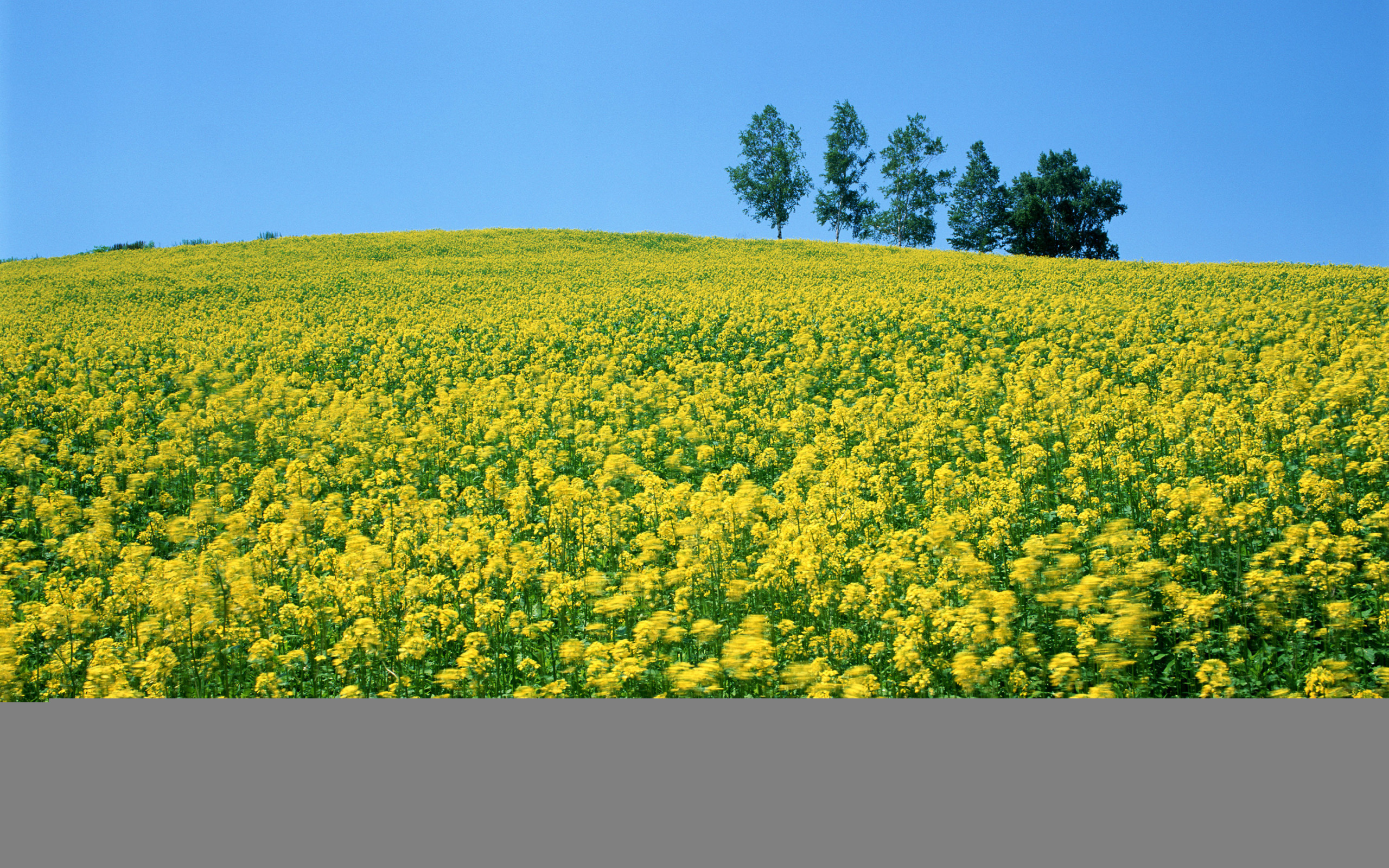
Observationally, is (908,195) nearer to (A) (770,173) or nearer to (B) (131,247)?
(A) (770,173)

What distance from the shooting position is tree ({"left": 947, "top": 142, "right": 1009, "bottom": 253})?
2072 centimetres

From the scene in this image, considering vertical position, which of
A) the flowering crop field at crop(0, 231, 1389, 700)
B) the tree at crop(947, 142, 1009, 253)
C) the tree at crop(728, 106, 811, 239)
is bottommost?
the flowering crop field at crop(0, 231, 1389, 700)

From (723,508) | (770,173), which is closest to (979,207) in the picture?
(770,173)

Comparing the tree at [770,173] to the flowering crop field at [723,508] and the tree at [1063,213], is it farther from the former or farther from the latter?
the tree at [1063,213]

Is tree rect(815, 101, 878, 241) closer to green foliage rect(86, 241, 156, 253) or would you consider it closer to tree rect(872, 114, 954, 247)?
tree rect(872, 114, 954, 247)

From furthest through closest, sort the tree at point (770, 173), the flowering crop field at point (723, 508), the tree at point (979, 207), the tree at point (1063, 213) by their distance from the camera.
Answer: the tree at point (1063, 213) < the tree at point (979, 207) < the tree at point (770, 173) < the flowering crop field at point (723, 508)

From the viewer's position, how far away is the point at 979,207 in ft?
76.4

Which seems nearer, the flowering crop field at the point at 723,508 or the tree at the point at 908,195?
the flowering crop field at the point at 723,508

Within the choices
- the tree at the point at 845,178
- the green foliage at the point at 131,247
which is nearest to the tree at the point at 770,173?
the tree at the point at 845,178

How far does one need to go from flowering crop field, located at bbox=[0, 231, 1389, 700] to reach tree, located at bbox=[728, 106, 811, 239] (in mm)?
2360

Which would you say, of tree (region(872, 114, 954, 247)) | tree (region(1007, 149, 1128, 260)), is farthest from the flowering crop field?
tree (region(1007, 149, 1128, 260))

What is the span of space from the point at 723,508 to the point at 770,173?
979 cm

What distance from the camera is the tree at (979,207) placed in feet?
68.0

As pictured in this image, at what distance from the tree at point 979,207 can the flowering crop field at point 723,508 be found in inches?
264
